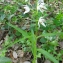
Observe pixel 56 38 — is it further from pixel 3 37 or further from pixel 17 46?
pixel 3 37

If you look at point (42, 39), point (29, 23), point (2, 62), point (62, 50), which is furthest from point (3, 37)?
point (2, 62)

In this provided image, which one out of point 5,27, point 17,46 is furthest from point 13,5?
point 17,46

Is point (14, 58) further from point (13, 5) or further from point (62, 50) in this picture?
point (13, 5)

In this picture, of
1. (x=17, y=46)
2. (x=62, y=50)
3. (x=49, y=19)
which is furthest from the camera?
(x=49, y=19)

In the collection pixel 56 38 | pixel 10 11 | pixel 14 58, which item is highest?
pixel 10 11

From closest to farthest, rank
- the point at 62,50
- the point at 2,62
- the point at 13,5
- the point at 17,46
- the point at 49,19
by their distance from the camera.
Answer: the point at 2,62, the point at 62,50, the point at 17,46, the point at 49,19, the point at 13,5

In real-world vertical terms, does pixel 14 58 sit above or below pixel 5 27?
Result: below

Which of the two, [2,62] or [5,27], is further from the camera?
[5,27]

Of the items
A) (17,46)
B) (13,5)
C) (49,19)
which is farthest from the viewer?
(13,5)

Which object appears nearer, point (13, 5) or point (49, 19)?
point (49, 19)

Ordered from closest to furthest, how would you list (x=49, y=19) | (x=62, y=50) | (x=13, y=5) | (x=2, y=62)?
(x=2, y=62), (x=62, y=50), (x=49, y=19), (x=13, y=5)
